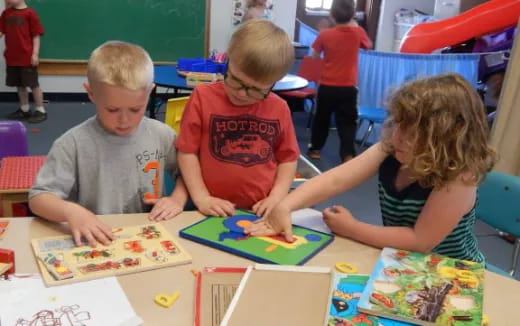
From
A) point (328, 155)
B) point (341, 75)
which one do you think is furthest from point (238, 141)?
point (328, 155)

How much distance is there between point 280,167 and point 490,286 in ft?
2.27

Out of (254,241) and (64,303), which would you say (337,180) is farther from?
(64,303)

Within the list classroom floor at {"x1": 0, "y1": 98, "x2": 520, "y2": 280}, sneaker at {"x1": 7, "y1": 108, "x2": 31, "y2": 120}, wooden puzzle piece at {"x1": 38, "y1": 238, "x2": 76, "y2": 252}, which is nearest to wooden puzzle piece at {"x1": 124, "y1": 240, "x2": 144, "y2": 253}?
wooden puzzle piece at {"x1": 38, "y1": 238, "x2": 76, "y2": 252}

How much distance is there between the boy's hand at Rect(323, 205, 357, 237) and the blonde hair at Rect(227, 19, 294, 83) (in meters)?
0.39

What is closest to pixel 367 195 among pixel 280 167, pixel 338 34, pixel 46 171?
pixel 338 34

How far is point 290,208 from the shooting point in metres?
1.27

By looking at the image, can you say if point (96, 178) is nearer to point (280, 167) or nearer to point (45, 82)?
point (280, 167)

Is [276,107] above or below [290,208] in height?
above

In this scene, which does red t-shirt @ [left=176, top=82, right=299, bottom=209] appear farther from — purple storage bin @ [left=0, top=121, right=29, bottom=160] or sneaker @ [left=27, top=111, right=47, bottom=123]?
sneaker @ [left=27, top=111, right=47, bottom=123]

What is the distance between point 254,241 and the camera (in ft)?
3.76

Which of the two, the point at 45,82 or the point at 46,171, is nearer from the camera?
the point at 46,171

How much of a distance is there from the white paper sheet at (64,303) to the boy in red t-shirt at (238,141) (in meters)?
0.47

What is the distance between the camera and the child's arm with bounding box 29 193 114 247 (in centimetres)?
108

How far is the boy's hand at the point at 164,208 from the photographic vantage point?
1262 millimetres
